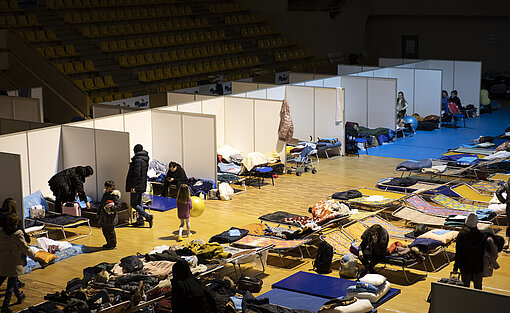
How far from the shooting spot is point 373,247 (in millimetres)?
10195

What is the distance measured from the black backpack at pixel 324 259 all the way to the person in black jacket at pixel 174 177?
406cm

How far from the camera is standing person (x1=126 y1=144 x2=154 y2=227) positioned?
12797 millimetres

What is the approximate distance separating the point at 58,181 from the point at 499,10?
2232 cm

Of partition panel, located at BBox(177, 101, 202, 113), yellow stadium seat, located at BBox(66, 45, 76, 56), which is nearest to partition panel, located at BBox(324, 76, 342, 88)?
partition panel, located at BBox(177, 101, 202, 113)

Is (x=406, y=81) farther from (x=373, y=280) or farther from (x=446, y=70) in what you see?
(x=373, y=280)

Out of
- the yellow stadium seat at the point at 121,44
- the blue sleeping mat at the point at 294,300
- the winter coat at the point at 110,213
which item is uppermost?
the yellow stadium seat at the point at 121,44

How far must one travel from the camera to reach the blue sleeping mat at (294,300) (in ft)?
30.0

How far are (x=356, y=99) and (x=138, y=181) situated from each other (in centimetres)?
946

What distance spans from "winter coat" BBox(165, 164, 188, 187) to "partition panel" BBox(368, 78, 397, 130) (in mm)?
7948

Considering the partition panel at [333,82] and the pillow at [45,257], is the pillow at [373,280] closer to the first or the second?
the pillow at [45,257]

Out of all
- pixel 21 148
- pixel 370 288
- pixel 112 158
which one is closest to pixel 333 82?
pixel 112 158

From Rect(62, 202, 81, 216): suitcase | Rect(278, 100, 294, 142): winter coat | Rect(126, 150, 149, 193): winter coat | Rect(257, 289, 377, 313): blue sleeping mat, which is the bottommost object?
Rect(257, 289, 377, 313): blue sleeping mat

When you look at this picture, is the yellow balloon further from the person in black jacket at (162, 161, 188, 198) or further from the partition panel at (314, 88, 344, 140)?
the partition panel at (314, 88, 344, 140)

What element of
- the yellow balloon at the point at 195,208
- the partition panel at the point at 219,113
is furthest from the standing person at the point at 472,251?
the partition panel at the point at 219,113
